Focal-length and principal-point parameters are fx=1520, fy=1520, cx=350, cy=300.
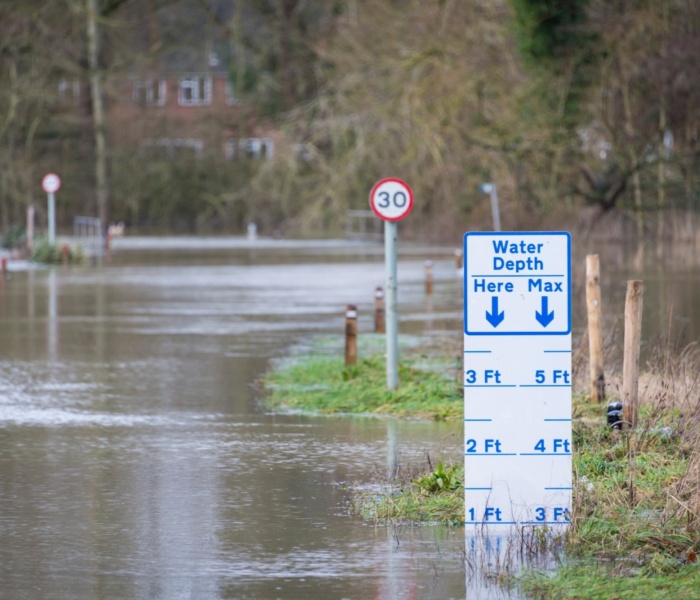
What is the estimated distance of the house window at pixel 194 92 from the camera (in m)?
83.5

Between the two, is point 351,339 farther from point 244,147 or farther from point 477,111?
point 244,147

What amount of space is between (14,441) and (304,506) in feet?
12.1

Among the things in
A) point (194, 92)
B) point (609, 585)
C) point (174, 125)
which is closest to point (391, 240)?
point (609, 585)

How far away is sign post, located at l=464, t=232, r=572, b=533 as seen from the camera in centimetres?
764

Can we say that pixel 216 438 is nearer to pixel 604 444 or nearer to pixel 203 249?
pixel 604 444

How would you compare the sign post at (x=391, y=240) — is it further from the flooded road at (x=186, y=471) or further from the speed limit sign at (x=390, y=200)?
the flooded road at (x=186, y=471)

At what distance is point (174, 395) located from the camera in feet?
49.6

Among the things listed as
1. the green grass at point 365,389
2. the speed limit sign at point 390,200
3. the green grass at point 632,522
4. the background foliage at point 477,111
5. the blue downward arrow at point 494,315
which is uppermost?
the background foliage at point 477,111

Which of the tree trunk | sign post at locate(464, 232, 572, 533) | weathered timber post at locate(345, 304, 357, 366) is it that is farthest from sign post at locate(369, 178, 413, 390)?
the tree trunk

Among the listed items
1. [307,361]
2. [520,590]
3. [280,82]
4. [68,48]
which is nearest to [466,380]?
[520,590]

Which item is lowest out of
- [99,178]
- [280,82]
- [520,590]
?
[520,590]

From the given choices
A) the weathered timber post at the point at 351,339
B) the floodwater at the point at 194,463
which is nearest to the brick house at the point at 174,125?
the floodwater at the point at 194,463

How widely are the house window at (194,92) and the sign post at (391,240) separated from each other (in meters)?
68.3

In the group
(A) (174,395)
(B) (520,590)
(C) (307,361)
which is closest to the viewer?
(B) (520,590)
